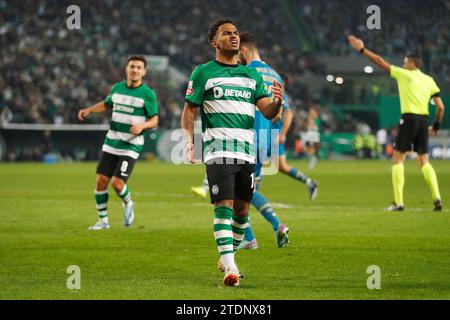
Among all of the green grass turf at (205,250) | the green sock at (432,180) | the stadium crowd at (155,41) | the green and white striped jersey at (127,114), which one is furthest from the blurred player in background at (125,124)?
the stadium crowd at (155,41)

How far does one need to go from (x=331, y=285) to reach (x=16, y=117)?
32135 mm

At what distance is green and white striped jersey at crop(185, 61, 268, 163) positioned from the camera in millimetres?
8586

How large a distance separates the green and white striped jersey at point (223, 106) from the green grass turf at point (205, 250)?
1.15 meters

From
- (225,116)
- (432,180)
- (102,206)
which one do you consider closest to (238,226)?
(225,116)

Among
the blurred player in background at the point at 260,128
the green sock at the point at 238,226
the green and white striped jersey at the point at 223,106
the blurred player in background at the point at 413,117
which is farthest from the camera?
the blurred player in background at the point at 413,117

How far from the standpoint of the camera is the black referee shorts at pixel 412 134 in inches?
642

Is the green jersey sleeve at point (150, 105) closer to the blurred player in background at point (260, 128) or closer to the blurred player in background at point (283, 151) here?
the blurred player in background at point (283, 151)

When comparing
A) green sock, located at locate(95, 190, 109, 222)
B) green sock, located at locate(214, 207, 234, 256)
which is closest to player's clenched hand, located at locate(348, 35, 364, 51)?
green sock, located at locate(95, 190, 109, 222)

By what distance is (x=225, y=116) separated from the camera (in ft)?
28.2

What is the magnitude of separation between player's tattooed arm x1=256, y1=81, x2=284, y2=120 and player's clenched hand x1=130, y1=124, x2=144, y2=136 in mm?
4861

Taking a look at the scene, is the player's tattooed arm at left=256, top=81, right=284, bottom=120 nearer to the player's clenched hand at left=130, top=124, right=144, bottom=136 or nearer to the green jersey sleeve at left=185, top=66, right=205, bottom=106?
the green jersey sleeve at left=185, top=66, right=205, bottom=106

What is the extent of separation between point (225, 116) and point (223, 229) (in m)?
0.98

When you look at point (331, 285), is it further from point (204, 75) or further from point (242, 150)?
point (204, 75)
